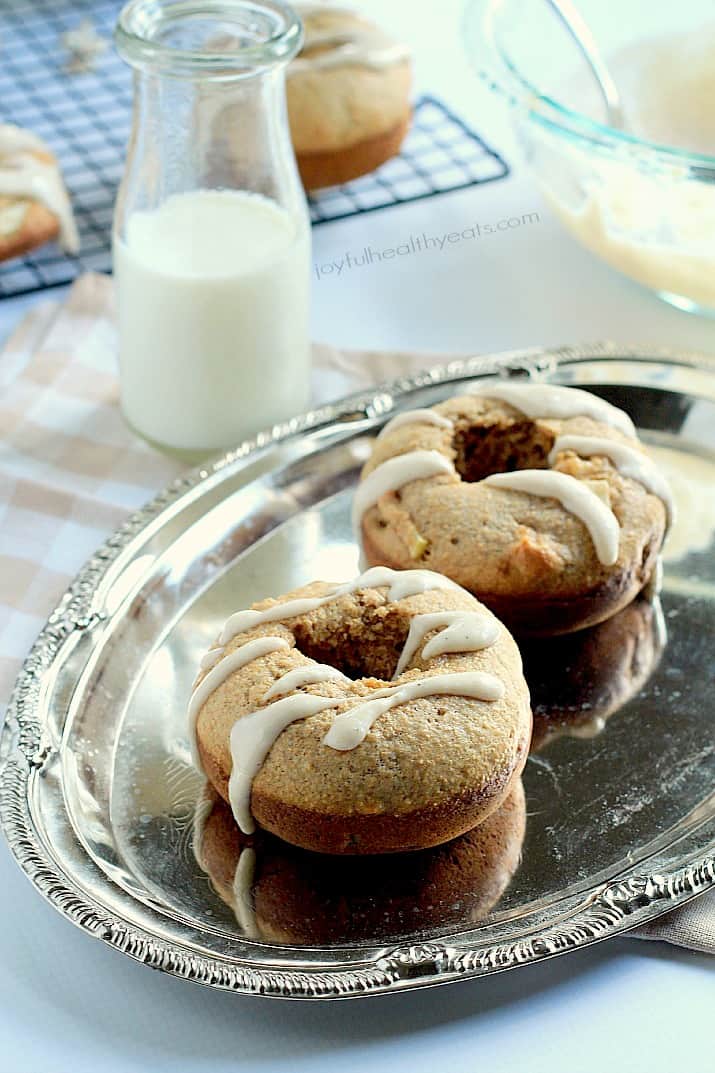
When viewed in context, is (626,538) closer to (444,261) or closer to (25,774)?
(25,774)

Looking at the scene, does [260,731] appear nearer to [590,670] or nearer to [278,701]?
[278,701]

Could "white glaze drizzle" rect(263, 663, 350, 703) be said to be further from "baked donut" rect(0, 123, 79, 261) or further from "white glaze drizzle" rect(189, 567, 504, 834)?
"baked donut" rect(0, 123, 79, 261)

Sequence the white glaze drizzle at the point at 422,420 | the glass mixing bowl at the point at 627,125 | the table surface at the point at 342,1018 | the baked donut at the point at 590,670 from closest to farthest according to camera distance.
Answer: the table surface at the point at 342,1018 < the baked donut at the point at 590,670 < the white glaze drizzle at the point at 422,420 < the glass mixing bowl at the point at 627,125

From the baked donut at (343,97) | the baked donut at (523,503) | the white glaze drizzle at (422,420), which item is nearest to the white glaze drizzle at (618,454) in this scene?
the baked donut at (523,503)

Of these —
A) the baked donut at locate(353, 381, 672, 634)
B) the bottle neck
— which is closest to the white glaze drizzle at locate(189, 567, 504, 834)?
the baked donut at locate(353, 381, 672, 634)

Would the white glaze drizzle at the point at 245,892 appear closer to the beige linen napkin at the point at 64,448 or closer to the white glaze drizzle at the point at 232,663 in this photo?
the white glaze drizzle at the point at 232,663
